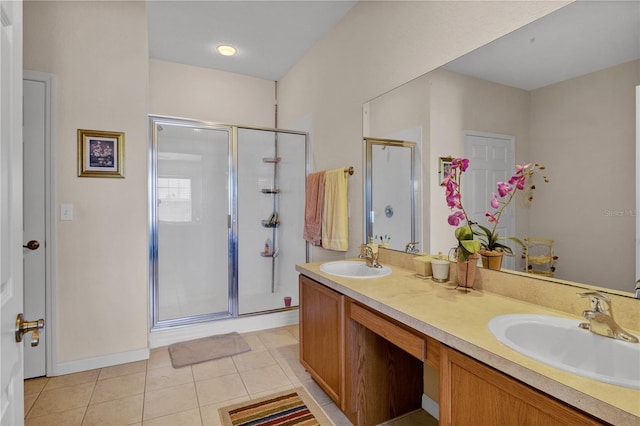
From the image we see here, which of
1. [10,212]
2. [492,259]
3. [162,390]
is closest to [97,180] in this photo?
[162,390]

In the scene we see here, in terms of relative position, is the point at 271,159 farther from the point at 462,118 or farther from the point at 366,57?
the point at 462,118

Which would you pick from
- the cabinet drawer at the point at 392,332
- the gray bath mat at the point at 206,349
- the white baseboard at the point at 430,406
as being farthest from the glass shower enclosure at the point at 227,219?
the cabinet drawer at the point at 392,332

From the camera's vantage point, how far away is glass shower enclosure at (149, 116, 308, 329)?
308 cm

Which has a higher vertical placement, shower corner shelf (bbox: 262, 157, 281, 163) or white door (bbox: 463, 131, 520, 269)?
shower corner shelf (bbox: 262, 157, 281, 163)

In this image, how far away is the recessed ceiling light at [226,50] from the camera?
10.3 ft

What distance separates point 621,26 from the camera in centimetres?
110

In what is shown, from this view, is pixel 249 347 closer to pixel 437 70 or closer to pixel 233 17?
pixel 437 70

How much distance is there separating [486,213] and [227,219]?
7.85ft

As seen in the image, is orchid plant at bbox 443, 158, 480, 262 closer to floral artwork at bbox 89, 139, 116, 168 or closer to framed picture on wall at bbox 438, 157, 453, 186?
framed picture on wall at bbox 438, 157, 453, 186

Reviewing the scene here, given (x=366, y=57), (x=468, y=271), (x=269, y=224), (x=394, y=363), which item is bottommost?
(x=394, y=363)

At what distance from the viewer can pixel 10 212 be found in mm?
702

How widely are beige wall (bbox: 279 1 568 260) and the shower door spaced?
94 centimetres

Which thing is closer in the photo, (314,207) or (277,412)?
(277,412)

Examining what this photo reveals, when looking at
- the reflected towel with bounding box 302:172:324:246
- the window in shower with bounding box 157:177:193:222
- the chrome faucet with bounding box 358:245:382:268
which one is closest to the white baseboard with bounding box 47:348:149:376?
the window in shower with bounding box 157:177:193:222
